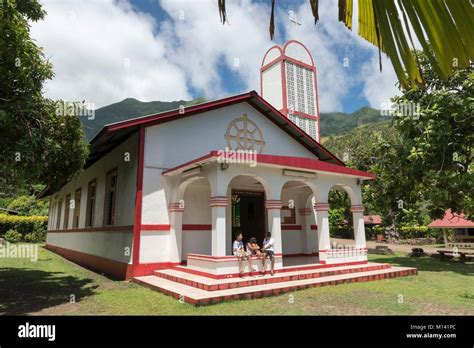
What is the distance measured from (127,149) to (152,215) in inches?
119

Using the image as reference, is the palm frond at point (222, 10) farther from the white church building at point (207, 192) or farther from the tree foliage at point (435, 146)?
the tree foliage at point (435, 146)

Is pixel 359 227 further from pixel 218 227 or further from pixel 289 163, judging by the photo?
pixel 218 227

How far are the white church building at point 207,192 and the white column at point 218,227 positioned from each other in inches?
1.1

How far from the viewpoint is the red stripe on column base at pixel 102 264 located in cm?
1080

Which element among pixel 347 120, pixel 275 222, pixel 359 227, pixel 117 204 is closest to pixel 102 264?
pixel 117 204

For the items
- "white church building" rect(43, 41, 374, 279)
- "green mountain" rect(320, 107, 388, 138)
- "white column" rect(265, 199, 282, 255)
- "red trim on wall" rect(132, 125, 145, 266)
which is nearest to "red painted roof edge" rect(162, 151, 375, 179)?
"white church building" rect(43, 41, 374, 279)

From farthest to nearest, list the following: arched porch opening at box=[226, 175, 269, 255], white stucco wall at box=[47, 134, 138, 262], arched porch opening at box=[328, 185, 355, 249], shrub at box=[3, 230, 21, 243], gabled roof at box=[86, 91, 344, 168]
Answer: arched porch opening at box=[328, 185, 355, 249], shrub at box=[3, 230, 21, 243], arched porch opening at box=[226, 175, 269, 255], white stucco wall at box=[47, 134, 138, 262], gabled roof at box=[86, 91, 344, 168]

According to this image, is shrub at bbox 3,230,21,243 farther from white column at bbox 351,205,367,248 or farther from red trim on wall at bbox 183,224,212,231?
white column at bbox 351,205,367,248

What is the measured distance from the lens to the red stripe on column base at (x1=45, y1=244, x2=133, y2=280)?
1080 cm

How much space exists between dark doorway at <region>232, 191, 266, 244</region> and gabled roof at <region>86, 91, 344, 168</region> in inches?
130

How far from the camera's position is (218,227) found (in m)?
9.34

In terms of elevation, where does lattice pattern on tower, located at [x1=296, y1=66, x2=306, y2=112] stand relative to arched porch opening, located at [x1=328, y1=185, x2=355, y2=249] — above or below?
above

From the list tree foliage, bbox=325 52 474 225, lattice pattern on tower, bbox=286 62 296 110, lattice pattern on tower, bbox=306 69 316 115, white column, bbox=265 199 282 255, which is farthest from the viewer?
lattice pattern on tower, bbox=306 69 316 115
